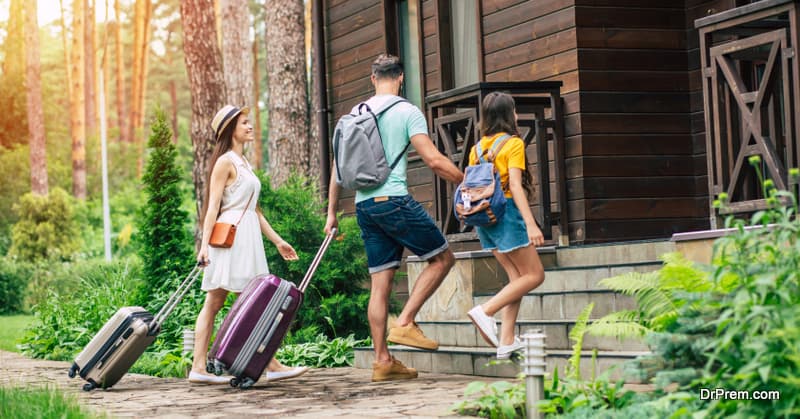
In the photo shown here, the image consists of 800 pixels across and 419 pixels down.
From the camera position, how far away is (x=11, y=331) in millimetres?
17672

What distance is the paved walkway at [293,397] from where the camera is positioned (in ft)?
21.0

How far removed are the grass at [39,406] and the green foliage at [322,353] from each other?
3.13 meters

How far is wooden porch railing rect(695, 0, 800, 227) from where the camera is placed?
7.04 m

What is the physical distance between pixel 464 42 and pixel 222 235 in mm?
5189

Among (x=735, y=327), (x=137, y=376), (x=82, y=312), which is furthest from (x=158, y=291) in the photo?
(x=735, y=327)

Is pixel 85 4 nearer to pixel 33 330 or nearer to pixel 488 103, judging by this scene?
pixel 33 330

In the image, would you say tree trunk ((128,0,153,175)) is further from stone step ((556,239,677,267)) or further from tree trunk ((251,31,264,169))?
stone step ((556,239,677,267))

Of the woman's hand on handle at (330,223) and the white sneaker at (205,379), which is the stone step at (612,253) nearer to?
the woman's hand on handle at (330,223)

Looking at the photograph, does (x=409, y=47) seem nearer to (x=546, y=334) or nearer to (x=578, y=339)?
(x=546, y=334)

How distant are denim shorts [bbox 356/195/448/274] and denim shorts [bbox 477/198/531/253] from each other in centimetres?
47

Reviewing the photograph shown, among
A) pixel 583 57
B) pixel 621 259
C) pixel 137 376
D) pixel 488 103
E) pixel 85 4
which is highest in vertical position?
pixel 85 4

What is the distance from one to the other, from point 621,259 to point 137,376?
3979mm

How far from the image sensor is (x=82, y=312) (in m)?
13.7

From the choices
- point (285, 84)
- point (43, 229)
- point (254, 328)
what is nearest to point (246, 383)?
point (254, 328)
